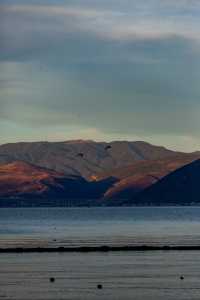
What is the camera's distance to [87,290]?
65.4 metres

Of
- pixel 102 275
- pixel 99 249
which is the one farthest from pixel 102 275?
pixel 99 249

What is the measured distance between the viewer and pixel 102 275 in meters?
75.5

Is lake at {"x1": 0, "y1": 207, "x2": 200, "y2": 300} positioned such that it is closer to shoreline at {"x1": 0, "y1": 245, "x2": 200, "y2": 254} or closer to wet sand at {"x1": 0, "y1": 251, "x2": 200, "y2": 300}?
wet sand at {"x1": 0, "y1": 251, "x2": 200, "y2": 300}

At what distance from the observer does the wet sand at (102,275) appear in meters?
62.9

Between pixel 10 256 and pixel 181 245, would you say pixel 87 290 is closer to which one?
pixel 10 256

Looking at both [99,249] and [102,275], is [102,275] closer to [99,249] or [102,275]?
[102,275]

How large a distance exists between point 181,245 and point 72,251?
1282 cm

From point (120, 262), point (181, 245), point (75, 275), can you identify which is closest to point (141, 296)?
point (75, 275)

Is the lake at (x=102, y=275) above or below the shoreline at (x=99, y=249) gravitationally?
below

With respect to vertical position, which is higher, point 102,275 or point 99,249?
point 99,249

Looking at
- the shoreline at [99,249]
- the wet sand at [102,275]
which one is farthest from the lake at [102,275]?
the shoreline at [99,249]

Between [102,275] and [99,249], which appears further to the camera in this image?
[99,249]

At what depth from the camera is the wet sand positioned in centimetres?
6291

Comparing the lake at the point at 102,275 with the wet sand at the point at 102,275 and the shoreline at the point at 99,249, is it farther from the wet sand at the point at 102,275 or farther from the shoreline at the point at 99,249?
the shoreline at the point at 99,249
